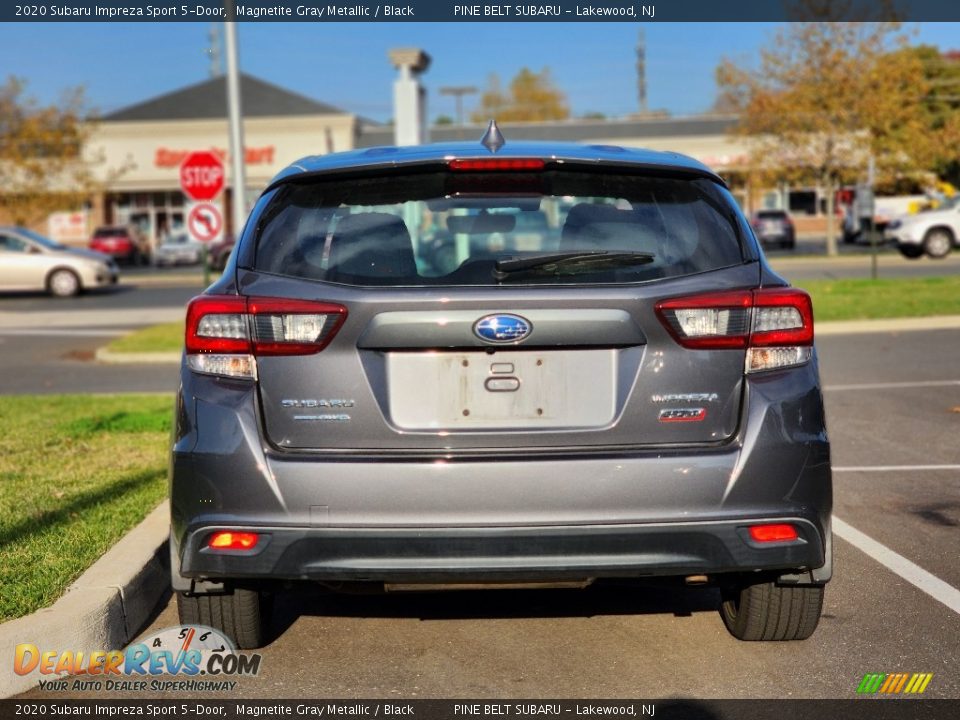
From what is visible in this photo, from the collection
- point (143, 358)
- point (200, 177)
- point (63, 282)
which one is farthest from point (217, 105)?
point (143, 358)

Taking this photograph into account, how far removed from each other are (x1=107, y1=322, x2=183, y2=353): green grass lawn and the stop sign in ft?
6.96

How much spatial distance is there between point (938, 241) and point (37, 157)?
108 feet

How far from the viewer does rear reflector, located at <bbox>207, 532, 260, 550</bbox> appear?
3.88 meters

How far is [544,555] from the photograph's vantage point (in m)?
3.82

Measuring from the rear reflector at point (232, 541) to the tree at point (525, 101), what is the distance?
98524 millimetres

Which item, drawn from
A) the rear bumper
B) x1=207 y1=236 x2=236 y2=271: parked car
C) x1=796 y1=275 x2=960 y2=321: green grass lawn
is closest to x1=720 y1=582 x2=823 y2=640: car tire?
the rear bumper

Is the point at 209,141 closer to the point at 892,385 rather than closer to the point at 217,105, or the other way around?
the point at 217,105

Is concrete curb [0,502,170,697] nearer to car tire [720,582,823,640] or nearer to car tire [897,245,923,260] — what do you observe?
car tire [720,582,823,640]

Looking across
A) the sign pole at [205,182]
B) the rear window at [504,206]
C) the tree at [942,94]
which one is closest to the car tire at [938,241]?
the tree at [942,94]

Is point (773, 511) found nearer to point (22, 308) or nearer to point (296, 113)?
point (22, 308)

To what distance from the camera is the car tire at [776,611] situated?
443 cm

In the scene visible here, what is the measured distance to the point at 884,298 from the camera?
2023cm

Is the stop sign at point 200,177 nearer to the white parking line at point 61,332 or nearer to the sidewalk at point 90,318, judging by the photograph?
the white parking line at point 61,332

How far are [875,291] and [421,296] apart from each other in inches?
754
